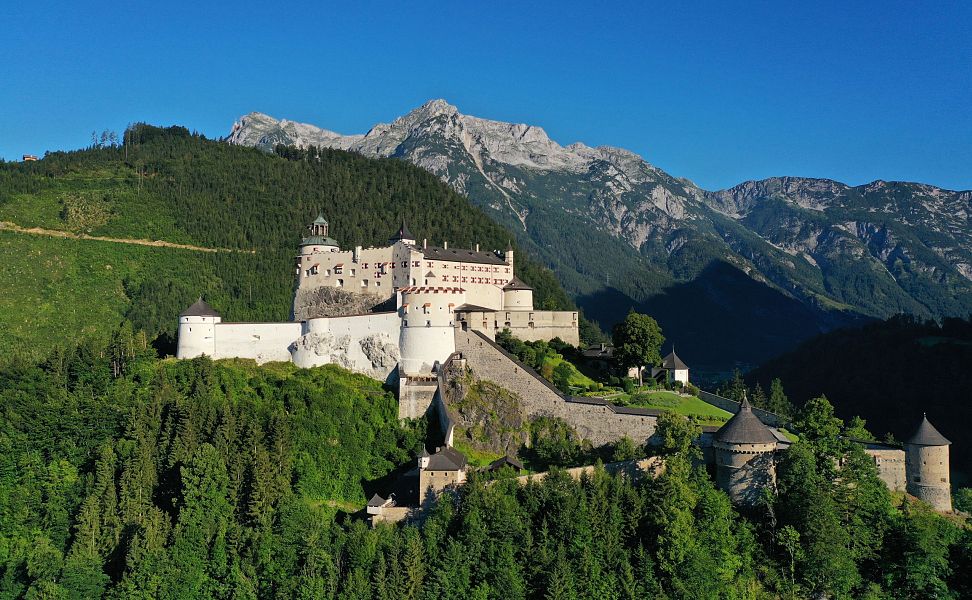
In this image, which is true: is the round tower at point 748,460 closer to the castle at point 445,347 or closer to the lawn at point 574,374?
the castle at point 445,347

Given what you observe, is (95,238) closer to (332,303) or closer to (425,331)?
(332,303)

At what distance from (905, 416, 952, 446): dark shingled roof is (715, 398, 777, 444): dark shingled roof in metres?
10.1

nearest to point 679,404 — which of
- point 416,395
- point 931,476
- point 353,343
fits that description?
point 931,476

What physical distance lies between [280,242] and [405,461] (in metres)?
72.6

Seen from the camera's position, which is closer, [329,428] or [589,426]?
[589,426]

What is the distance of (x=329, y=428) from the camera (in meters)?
62.7

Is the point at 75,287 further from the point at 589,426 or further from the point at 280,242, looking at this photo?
the point at 589,426

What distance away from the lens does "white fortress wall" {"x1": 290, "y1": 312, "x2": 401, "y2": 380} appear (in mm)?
67500

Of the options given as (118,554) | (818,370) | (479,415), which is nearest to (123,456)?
(118,554)

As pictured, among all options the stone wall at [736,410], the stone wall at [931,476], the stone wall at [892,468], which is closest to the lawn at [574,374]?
the stone wall at [736,410]

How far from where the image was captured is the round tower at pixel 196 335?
69.1m

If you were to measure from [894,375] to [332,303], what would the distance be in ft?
329

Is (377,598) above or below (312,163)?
below

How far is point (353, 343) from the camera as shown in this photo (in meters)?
68.9
